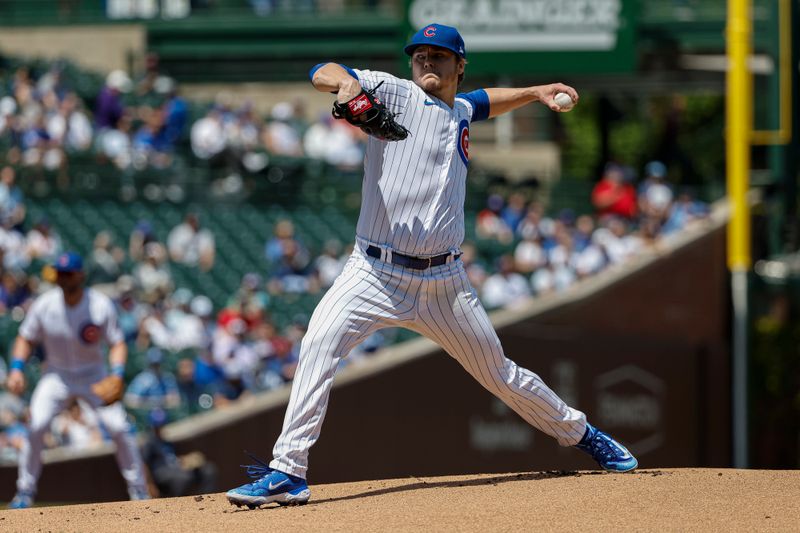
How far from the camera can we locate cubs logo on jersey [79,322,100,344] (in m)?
8.34

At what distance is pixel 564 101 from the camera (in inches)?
224

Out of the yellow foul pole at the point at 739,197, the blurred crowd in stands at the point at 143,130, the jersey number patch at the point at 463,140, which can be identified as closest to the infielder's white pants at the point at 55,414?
the jersey number patch at the point at 463,140

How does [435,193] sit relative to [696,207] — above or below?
above

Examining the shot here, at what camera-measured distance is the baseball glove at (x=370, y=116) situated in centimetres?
493

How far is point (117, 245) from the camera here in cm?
1480

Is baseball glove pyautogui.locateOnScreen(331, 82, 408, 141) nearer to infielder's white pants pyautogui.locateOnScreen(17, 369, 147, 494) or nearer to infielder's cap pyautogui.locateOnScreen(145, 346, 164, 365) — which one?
infielder's white pants pyautogui.locateOnScreen(17, 369, 147, 494)

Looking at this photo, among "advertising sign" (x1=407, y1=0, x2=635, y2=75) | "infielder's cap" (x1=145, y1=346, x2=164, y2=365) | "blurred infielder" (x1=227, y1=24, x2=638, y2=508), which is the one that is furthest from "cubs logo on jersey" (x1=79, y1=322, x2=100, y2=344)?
"advertising sign" (x1=407, y1=0, x2=635, y2=75)

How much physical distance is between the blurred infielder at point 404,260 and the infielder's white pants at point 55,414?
3014 millimetres

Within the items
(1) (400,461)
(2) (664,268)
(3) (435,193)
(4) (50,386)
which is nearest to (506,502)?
(3) (435,193)

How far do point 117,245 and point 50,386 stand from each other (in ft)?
21.6

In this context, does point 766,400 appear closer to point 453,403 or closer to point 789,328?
point 789,328

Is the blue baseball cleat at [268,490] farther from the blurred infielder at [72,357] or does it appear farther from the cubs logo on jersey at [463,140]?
the blurred infielder at [72,357]

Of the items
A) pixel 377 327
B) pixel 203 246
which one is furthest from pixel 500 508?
pixel 203 246

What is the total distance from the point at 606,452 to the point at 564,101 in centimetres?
155
